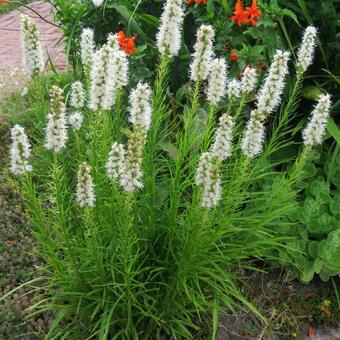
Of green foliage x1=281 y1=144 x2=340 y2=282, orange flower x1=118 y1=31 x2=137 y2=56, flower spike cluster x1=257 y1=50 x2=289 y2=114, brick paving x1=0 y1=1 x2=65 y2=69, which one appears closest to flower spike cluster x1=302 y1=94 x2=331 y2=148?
flower spike cluster x1=257 y1=50 x2=289 y2=114

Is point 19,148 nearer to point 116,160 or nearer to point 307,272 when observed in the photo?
point 116,160

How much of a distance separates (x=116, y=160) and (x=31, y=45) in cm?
75

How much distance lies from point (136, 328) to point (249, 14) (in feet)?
6.68

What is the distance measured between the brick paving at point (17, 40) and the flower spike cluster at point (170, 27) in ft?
12.4

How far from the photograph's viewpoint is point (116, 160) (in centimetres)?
212

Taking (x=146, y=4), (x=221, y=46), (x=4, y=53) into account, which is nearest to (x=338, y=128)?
(x=221, y=46)

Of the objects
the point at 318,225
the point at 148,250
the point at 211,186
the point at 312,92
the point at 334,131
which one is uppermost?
the point at 211,186

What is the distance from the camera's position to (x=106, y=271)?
2.62 m

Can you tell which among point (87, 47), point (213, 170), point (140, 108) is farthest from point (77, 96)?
point (213, 170)

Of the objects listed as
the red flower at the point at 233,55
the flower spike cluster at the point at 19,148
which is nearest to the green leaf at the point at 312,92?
the red flower at the point at 233,55

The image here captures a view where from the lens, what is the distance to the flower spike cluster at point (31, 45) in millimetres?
2386

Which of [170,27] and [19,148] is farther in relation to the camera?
[170,27]

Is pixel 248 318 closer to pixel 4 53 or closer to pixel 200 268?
pixel 200 268

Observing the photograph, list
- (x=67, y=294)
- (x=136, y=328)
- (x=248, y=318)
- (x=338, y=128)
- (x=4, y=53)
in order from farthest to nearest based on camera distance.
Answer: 1. (x=4, y=53)
2. (x=338, y=128)
3. (x=248, y=318)
4. (x=136, y=328)
5. (x=67, y=294)
